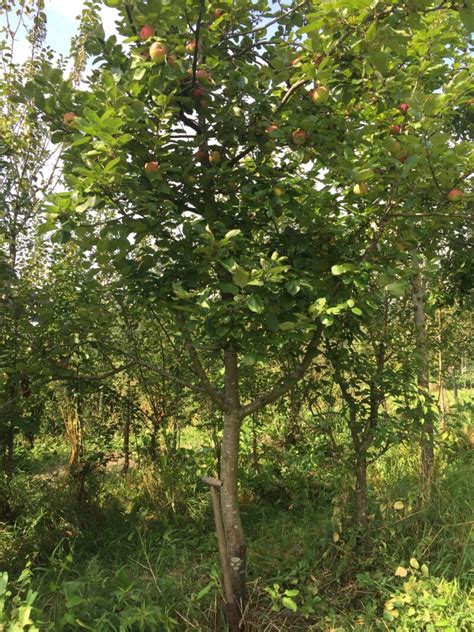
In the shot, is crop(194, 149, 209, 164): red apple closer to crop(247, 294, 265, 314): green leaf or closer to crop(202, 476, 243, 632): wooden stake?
crop(247, 294, 265, 314): green leaf

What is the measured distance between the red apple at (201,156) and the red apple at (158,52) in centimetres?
56

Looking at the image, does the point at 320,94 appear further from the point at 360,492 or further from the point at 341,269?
the point at 360,492

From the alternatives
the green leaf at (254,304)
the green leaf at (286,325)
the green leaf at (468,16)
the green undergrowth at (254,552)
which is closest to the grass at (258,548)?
the green undergrowth at (254,552)

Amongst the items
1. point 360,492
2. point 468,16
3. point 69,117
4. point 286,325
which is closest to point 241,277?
point 286,325

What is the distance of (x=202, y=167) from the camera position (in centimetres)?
232

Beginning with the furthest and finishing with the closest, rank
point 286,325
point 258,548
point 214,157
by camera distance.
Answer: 1. point 258,548
2. point 214,157
3. point 286,325

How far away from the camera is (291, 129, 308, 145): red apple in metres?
2.18

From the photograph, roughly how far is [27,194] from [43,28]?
1.62m

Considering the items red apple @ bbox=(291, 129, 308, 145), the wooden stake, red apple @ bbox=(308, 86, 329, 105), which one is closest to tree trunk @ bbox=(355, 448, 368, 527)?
the wooden stake

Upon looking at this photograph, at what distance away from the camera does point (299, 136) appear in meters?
2.18

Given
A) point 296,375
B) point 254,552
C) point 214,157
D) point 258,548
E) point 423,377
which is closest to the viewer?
point 214,157

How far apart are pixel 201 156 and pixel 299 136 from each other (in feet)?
1.72

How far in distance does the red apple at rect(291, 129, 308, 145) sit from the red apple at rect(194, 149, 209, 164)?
470mm

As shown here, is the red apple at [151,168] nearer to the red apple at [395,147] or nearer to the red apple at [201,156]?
the red apple at [201,156]
